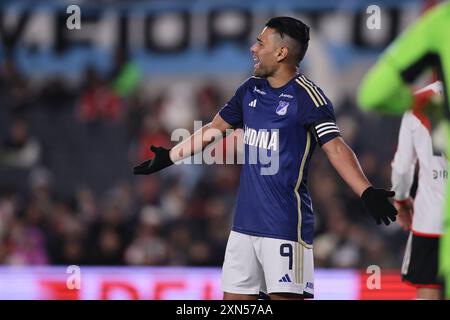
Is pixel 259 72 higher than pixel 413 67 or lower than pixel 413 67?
higher

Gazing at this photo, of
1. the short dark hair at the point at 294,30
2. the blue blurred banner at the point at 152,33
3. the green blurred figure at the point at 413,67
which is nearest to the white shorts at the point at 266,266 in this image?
the short dark hair at the point at 294,30

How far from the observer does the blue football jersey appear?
4.96 meters

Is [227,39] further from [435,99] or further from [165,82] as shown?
[435,99]

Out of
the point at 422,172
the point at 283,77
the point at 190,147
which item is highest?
the point at 283,77

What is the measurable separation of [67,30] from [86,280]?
6.18 m

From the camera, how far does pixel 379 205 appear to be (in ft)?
14.9

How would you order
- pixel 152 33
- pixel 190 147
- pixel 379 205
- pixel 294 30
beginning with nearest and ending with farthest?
1. pixel 379 205
2. pixel 294 30
3. pixel 190 147
4. pixel 152 33

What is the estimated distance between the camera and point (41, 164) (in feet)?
40.2

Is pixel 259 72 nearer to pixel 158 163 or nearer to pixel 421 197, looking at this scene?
pixel 158 163

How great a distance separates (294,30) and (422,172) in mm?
1344

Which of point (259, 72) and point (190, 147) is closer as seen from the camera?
point (259, 72)

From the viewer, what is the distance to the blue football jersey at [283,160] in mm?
4961

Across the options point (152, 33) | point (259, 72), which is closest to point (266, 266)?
point (259, 72)

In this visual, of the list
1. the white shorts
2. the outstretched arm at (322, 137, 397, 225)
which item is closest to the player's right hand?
the white shorts
